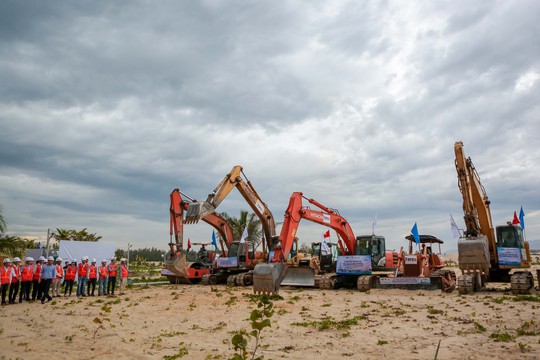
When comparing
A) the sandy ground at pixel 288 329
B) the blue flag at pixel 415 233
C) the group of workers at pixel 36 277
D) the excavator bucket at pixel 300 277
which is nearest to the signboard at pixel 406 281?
the sandy ground at pixel 288 329

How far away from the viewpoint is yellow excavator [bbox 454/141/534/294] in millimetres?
17938

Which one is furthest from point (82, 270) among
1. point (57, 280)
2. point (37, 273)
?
point (37, 273)

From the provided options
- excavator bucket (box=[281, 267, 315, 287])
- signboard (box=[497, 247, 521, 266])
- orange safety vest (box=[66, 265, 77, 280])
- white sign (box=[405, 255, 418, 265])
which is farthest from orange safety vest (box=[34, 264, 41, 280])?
signboard (box=[497, 247, 521, 266])

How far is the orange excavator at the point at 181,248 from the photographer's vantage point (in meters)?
23.2

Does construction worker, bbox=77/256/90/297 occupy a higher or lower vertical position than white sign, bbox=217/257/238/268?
lower

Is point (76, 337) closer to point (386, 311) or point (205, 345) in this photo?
point (205, 345)

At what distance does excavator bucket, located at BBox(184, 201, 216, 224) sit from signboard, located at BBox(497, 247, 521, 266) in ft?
46.5

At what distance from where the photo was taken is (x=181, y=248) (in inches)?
922

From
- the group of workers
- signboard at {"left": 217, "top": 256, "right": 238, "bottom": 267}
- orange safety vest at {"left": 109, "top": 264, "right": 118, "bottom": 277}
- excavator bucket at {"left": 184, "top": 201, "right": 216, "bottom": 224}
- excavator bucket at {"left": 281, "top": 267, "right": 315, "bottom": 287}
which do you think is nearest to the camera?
the group of workers

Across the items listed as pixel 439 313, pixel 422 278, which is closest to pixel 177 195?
pixel 422 278

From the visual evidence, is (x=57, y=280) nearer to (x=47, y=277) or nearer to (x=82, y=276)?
(x=82, y=276)

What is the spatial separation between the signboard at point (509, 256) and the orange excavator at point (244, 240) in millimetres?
11906

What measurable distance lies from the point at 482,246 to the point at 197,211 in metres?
13.2

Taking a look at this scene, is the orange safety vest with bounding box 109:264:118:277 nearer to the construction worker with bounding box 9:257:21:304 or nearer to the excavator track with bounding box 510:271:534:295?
the construction worker with bounding box 9:257:21:304
